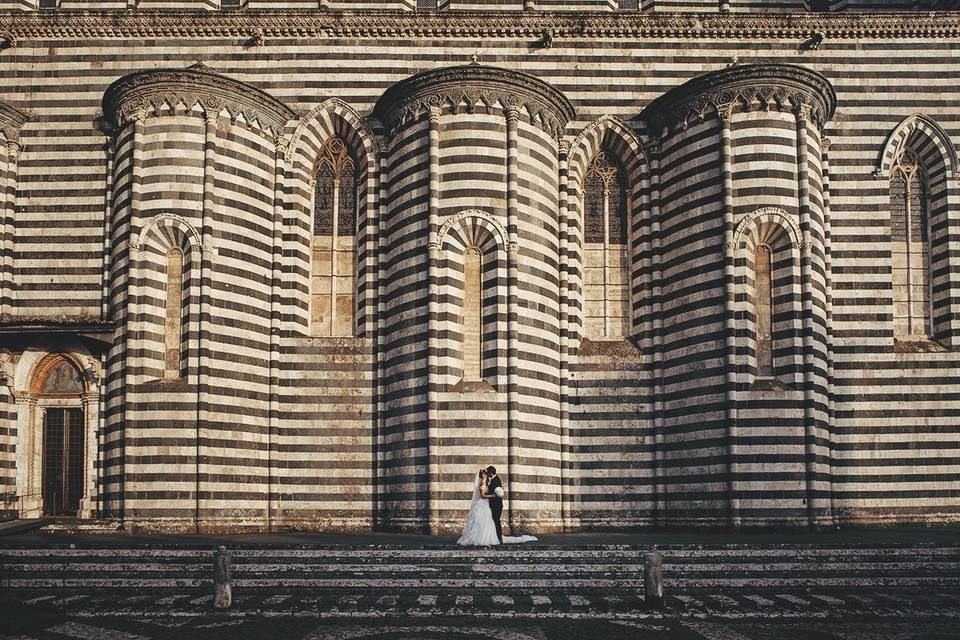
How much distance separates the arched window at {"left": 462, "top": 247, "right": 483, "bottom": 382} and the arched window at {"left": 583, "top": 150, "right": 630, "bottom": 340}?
3365 mm

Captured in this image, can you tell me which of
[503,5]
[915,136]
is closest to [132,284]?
[503,5]

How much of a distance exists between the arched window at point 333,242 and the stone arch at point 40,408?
541 cm

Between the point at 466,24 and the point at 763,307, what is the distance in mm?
10126

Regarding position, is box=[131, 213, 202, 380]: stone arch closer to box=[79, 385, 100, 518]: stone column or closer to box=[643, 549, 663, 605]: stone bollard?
box=[79, 385, 100, 518]: stone column

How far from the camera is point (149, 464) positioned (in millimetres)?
24109

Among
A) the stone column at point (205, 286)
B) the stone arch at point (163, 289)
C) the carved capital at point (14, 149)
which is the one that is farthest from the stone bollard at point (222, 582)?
the carved capital at point (14, 149)

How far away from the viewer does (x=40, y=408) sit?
2639cm

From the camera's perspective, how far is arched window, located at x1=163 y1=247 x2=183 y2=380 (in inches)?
987

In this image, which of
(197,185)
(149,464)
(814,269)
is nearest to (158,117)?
(197,185)

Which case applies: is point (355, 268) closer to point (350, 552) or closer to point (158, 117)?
point (158, 117)

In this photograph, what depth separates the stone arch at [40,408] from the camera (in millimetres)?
25781

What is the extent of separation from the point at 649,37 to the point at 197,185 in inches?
463

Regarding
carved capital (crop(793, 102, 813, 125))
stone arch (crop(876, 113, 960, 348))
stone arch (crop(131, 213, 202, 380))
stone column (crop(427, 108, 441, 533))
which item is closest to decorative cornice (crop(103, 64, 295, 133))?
stone arch (crop(131, 213, 202, 380))

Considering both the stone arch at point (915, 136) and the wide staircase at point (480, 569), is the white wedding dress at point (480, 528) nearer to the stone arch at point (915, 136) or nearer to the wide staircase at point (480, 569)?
the wide staircase at point (480, 569)
